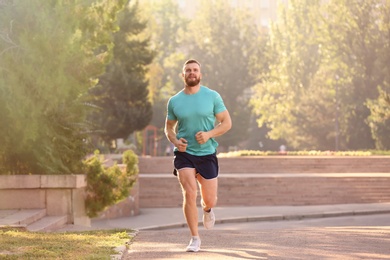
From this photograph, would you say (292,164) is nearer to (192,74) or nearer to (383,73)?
(383,73)

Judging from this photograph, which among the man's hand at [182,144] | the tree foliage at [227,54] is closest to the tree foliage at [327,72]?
the tree foliage at [227,54]

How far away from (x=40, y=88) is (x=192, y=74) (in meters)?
8.02

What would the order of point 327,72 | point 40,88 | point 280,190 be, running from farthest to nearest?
point 327,72, point 280,190, point 40,88

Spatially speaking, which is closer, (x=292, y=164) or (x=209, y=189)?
(x=209, y=189)

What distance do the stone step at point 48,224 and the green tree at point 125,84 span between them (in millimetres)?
35003

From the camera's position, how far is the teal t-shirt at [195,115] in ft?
38.1

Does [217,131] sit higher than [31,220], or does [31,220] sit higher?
[217,131]

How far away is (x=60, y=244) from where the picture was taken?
41.2 feet

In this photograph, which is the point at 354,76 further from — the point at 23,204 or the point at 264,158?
the point at 23,204

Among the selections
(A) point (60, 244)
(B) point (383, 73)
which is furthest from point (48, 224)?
(B) point (383, 73)

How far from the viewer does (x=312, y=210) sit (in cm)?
2984

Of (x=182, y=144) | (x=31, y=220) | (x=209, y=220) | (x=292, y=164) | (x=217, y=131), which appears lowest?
(x=31, y=220)

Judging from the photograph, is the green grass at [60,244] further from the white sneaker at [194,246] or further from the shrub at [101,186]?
the shrub at [101,186]

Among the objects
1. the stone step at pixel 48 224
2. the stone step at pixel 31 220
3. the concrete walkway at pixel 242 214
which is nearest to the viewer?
the stone step at pixel 31 220
